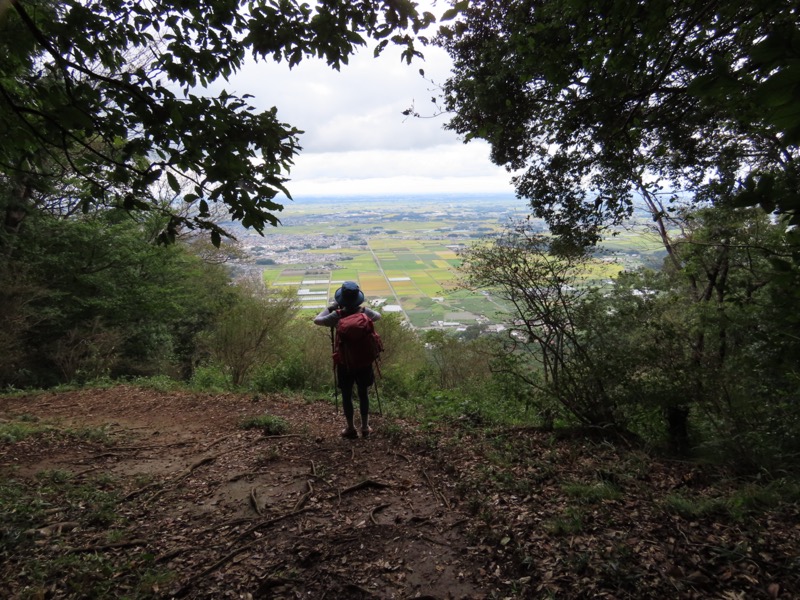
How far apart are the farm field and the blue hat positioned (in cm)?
162

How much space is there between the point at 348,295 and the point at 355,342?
0.58 m

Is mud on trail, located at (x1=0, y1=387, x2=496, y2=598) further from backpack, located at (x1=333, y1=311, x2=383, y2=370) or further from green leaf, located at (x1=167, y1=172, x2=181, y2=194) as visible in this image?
green leaf, located at (x1=167, y1=172, x2=181, y2=194)

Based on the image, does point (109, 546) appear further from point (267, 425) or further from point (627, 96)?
point (627, 96)

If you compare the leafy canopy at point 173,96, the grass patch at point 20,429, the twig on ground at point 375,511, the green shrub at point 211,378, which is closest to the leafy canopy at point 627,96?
the leafy canopy at point 173,96

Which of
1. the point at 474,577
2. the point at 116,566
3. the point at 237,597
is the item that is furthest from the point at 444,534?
the point at 116,566

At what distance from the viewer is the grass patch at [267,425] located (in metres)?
5.37

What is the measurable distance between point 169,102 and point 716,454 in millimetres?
5822

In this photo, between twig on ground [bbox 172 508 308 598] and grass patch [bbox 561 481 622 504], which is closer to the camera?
twig on ground [bbox 172 508 308 598]

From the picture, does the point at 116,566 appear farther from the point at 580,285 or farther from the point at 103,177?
the point at 580,285

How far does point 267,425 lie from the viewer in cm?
549

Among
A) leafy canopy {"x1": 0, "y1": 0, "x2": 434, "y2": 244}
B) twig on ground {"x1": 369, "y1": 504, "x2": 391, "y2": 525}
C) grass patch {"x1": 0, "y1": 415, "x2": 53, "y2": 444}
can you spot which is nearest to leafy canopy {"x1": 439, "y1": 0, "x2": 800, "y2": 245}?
leafy canopy {"x1": 0, "y1": 0, "x2": 434, "y2": 244}

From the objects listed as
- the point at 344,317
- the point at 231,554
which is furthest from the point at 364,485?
the point at 344,317

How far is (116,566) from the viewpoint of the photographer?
103 inches

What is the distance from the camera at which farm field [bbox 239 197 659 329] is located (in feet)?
36.6
